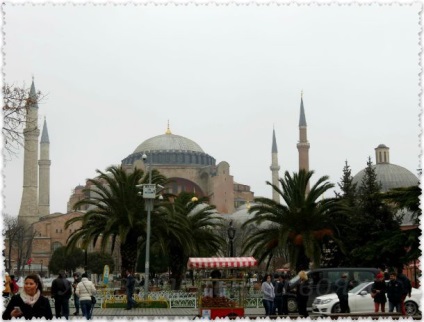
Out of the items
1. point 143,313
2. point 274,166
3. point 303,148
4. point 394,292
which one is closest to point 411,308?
point 394,292

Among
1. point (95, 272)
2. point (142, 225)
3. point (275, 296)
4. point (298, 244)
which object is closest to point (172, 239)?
point (142, 225)

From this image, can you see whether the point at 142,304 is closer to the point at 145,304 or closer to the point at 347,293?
the point at 145,304

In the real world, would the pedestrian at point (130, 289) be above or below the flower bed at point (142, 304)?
above

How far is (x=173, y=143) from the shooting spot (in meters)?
97.9

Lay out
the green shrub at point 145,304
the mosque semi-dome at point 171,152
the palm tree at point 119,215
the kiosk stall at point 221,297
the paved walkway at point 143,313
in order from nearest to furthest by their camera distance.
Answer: the kiosk stall at point 221,297
the paved walkway at point 143,313
the green shrub at point 145,304
the palm tree at point 119,215
the mosque semi-dome at point 171,152

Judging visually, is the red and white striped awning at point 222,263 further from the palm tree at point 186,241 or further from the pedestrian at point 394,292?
the palm tree at point 186,241

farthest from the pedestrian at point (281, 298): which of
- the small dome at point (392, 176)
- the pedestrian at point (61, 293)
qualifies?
the small dome at point (392, 176)

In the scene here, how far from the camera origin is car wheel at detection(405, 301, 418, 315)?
16.3 meters

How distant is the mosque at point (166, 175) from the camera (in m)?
82.4

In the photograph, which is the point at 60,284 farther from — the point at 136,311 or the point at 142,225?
the point at 142,225

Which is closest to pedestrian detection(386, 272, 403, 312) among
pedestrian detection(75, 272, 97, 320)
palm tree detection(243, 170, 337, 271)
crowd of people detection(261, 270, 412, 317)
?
crowd of people detection(261, 270, 412, 317)

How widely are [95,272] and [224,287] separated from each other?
157 feet

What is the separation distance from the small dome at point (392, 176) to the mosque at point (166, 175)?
154 centimetres

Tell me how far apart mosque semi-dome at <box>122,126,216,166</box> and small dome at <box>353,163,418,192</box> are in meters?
32.4
